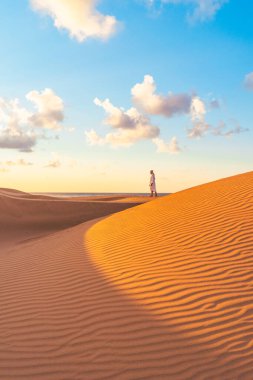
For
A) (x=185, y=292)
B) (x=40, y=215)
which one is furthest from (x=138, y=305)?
(x=40, y=215)

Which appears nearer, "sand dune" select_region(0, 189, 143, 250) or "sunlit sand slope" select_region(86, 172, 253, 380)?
"sunlit sand slope" select_region(86, 172, 253, 380)

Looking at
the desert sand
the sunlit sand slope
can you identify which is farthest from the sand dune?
the sunlit sand slope

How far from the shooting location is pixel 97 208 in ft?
61.5

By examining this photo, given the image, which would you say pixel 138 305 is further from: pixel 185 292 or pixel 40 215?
pixel 40 215

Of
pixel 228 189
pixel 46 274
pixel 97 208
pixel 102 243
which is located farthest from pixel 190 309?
pixel 97 208

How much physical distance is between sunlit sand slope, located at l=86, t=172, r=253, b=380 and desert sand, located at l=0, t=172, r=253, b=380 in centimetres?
1

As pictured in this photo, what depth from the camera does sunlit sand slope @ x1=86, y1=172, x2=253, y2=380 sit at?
3.25 meters

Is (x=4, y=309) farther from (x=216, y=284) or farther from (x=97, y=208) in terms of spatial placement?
(x=97, y=208)

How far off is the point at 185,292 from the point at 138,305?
720 mm

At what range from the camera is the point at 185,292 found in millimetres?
4570

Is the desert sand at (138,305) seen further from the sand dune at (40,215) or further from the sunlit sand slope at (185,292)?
the sand dune at (40,215)

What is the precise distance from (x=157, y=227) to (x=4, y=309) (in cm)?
438

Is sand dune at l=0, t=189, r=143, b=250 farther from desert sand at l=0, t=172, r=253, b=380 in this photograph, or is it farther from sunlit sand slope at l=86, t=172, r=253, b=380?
sunlit sand slope at l=86, t=172, r=253, b=380

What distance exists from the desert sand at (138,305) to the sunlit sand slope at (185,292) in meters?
0.01
